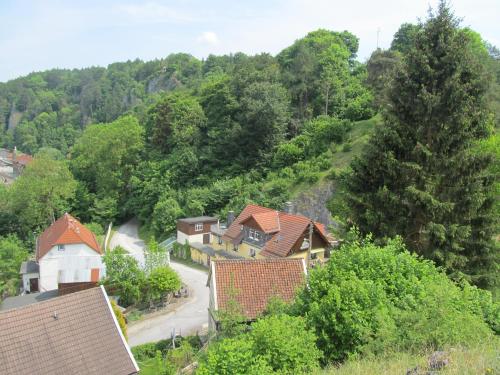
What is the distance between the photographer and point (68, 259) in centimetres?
3225

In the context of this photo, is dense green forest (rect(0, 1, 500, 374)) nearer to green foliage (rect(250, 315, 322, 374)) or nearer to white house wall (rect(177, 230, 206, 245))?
green foliage (rect(250, 315, 322, 374))

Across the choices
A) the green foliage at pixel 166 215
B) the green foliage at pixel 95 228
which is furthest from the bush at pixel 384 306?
the green foliage at pixel 95 228

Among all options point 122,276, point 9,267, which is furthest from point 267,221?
point 9,267

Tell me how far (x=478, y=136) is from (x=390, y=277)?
7.58 m

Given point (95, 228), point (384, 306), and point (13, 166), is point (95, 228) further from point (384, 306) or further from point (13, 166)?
point (13, 166)

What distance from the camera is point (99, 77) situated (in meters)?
165

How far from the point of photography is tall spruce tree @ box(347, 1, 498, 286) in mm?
14914

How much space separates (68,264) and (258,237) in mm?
13812

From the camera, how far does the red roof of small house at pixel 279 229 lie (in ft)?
96.6

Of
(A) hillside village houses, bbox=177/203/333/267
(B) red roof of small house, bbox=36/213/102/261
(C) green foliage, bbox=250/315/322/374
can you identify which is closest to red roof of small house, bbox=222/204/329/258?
(A) hillside village houses, bbox=177/203/333/267

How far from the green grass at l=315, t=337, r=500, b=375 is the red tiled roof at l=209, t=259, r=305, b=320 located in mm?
7835

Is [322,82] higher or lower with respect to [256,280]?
higher

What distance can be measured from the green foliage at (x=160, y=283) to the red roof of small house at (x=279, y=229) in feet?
22.4

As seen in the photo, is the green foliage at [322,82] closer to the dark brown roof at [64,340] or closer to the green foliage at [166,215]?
the green foliage at [166,215]
